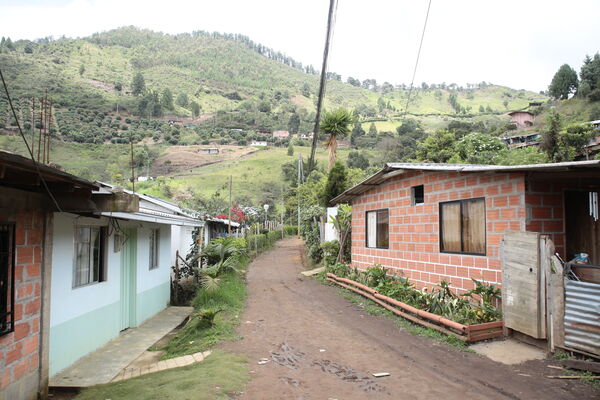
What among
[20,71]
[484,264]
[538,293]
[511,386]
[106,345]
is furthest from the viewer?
[20,71]

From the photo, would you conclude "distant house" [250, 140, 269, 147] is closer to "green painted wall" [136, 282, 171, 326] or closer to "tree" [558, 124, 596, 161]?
"tree" [558, 124, 596, 161]

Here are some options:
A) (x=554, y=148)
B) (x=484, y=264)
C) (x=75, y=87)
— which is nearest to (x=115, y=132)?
(x=75, y=87)

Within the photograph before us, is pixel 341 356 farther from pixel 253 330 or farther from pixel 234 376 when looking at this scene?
pixel 253 330

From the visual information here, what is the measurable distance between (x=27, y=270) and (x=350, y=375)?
4.36 m

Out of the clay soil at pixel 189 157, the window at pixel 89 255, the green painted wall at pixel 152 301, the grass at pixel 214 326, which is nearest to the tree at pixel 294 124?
the clay soil at pixel 189 157

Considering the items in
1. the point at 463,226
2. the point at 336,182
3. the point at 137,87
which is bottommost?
the point at 463,226

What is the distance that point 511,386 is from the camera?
5.09 meters

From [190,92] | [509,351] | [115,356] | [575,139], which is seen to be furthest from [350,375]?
[190,92]

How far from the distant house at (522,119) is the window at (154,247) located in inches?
1938

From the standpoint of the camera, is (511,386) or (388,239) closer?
(511,386)

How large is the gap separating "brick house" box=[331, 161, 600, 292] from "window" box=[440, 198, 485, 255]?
0.8 inches

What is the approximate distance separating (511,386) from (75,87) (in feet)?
265

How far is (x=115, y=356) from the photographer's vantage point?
23.2 feet

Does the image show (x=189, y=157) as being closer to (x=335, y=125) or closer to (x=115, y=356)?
(x=335, y=125)
